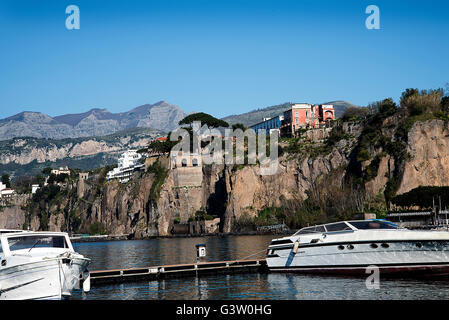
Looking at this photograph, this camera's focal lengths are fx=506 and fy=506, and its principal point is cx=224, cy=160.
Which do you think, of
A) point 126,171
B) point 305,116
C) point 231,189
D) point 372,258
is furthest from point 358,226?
point 126,171

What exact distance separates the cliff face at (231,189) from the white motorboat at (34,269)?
82059 millimetres

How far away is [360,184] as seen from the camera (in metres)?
102

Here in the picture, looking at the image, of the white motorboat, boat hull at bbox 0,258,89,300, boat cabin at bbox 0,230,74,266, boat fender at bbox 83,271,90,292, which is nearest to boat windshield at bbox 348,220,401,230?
boat fender at bbox 83,271,90,292

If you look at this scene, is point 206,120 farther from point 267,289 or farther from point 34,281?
point 34,281

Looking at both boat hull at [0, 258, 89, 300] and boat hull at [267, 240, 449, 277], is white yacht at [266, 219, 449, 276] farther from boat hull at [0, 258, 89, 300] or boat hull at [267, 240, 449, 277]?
boat hull at [0, 258, 89, 300]

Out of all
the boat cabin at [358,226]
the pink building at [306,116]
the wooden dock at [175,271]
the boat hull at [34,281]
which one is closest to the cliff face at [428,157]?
the pink building at [306,116]

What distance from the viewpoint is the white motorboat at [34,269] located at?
21.6 metres

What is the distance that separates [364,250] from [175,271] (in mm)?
12269

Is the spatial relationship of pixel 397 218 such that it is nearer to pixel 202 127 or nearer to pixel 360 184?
pixel 360 184

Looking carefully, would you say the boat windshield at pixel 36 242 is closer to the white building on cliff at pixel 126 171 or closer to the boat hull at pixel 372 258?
the boat hull at pixel 372 258

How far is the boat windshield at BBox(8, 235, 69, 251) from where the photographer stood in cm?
2395
